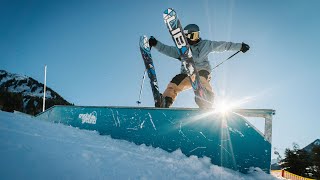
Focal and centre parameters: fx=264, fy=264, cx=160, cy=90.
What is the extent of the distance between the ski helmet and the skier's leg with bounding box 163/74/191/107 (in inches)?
32.6

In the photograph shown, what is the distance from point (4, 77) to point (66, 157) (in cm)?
12307

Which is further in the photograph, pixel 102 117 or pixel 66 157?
pixel 102 117

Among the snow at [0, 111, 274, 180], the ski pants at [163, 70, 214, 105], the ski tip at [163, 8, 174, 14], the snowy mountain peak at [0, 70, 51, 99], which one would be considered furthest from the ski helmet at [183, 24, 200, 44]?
the snowy mountain peak at [0, 70, 51, 99]

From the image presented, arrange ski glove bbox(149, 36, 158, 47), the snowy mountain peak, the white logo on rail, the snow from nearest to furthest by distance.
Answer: the snow
the white logo on rail
ski glove bbox(149, 36, 158, 47)
the snowy mountain peak

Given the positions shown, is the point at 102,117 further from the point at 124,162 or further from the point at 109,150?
the point at 124,162

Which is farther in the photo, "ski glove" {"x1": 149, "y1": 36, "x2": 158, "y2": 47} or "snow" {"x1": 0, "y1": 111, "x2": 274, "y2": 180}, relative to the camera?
"ski glove" {"x1": 149, "y1": 36, "x2": 158, "y2": 47}

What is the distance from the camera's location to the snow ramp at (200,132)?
348 centimetres

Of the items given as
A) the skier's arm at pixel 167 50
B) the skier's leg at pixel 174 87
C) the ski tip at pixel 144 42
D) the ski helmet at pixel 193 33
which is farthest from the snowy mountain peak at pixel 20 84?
the ski helmet at pixel 193 33

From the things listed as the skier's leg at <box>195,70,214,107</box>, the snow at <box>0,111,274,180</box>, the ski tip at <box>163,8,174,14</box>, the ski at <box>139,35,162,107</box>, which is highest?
the ski tip at <box>163,8,174,14</box>

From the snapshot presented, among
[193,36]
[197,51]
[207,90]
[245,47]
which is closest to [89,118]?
[207,90]

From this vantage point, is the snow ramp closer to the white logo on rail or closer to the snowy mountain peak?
the white logo on rail

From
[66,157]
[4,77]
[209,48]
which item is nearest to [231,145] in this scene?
[66,157]

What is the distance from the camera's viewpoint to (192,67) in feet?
18.6

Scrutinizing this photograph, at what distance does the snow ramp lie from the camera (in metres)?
3.48
